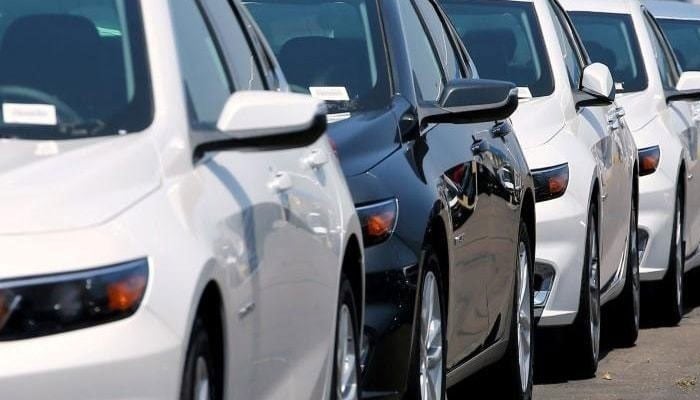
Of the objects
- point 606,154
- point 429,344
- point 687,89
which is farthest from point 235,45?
point 687,89

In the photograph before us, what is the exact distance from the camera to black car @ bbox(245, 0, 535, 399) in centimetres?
711

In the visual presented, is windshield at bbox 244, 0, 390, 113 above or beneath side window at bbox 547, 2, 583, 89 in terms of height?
above

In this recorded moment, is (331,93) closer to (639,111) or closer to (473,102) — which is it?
(473,102)

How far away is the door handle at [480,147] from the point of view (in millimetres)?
8648

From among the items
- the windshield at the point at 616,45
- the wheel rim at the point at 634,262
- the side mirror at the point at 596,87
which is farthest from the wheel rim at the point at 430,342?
the windshield at the point at 616,45

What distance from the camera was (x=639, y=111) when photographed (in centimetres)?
1423

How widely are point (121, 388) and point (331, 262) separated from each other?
189 centimetres

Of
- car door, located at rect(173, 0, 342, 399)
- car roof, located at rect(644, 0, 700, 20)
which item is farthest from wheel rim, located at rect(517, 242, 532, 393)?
car roof, located at rect(644, 0, 700, 20)

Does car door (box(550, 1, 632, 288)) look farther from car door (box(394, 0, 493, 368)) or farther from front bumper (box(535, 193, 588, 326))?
car door (box(394, 0, 493, 368))

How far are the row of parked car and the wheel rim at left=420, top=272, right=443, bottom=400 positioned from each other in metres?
0.01

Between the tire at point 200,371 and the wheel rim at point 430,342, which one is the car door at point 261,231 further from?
the wheel rim at point 430,342

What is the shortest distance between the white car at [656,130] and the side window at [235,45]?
24.4 feet

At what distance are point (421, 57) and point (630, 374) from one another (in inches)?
105

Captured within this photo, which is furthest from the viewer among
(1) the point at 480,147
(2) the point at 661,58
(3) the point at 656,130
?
(2) the point at 661,58
